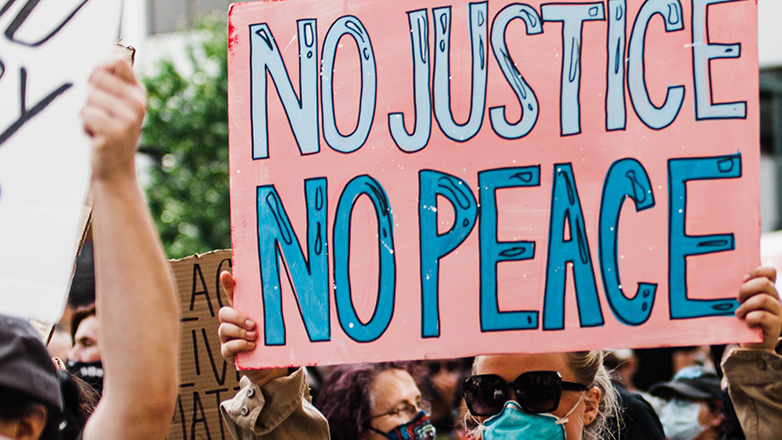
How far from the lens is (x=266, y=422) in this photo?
1.96 metres

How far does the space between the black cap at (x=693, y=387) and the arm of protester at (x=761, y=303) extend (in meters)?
1.95

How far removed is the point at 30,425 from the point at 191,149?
1290 centimetres

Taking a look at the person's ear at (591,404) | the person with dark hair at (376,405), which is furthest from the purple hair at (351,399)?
the person's ear at (591,404)

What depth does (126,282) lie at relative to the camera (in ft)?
3.28

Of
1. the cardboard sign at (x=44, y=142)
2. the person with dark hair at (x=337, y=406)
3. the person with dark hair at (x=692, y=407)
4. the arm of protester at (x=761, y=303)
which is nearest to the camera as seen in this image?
the cardboard sign at (x=44, y=142)

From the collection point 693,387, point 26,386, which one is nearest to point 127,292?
point 26,386

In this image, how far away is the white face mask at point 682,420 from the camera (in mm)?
3496

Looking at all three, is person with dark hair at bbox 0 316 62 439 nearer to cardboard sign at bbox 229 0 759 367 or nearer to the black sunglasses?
cardboard sign at bbox 229 0 759 367

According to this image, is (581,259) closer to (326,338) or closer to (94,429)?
(326,338)

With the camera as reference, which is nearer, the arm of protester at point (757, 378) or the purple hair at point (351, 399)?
the arm of protester at point (757, 378)

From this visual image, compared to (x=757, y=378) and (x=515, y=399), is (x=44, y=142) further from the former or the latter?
(x=757, y=378)

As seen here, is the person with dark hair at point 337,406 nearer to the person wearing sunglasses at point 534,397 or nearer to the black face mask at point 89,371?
the person wearing sunglasses at point 534,397

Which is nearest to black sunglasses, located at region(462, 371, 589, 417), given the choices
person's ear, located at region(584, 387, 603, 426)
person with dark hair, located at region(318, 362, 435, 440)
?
person's ear, located at region(584, 387, 603, 426)

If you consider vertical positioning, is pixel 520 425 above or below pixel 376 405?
above
